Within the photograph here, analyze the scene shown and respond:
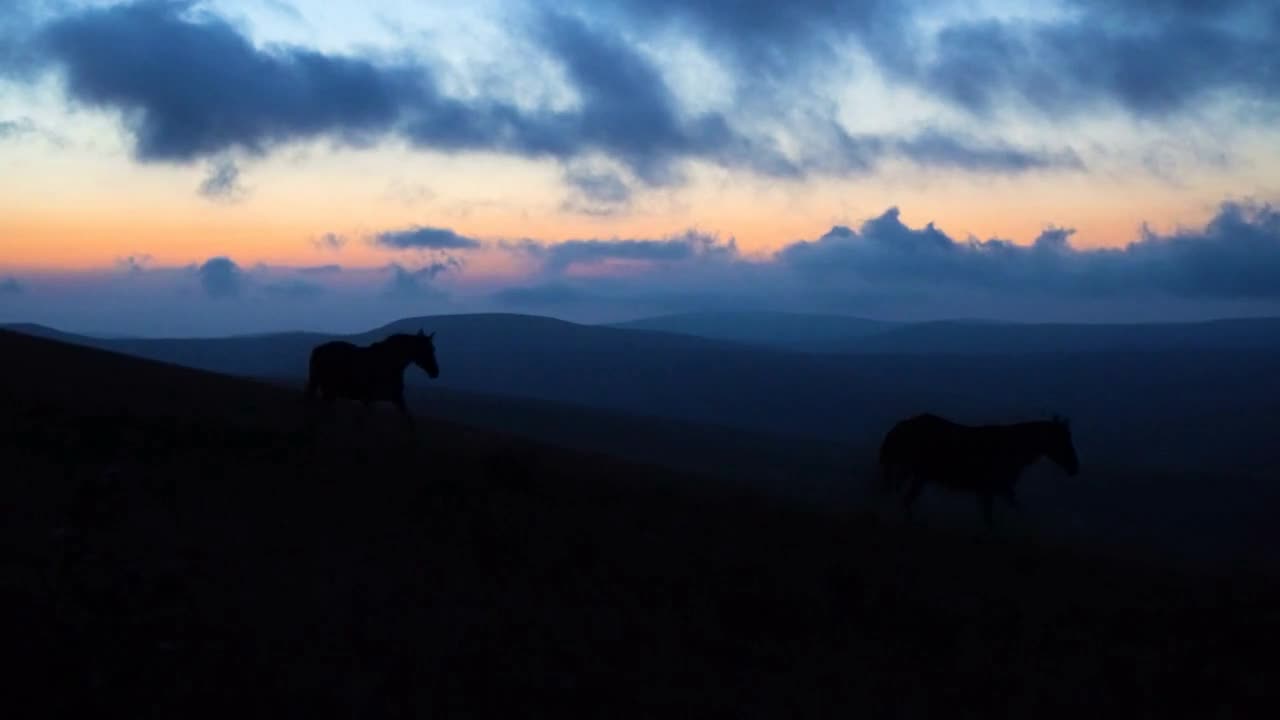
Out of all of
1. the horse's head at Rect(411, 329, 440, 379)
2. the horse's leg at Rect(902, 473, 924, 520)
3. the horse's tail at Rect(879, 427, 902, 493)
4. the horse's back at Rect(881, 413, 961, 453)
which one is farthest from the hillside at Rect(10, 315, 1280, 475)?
the horse's leg at Rect(902, 473, 924, 520)

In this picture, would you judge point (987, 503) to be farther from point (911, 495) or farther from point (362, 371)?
point (362, 371)

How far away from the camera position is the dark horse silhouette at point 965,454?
16.8 metres

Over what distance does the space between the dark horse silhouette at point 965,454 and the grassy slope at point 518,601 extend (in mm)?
1349

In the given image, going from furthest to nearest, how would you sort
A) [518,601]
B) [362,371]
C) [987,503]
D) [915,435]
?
[362,371] < [915,435] < [987,503] < [518,601]

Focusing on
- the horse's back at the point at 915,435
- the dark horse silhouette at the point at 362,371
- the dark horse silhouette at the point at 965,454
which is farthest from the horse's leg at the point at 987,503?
the dark horse silhouette at the point at 362,371

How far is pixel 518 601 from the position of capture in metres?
9.89

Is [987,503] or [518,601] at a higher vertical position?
[518,601]

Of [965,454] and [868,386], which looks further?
[868,386]

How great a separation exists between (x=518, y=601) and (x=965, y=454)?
9.25 meters

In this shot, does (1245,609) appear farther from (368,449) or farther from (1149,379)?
(1149,379)

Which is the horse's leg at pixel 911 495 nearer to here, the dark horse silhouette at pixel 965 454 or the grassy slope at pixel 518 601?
the dark horse silhouette at pixel 965 454

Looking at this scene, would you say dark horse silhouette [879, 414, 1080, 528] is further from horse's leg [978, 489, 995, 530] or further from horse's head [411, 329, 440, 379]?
horse's head [411, 329, 440, 379]

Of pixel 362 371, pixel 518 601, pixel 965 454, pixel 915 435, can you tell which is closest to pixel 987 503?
pixel 965 454

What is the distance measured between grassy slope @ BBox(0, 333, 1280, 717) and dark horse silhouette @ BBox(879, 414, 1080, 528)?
1.35 m
